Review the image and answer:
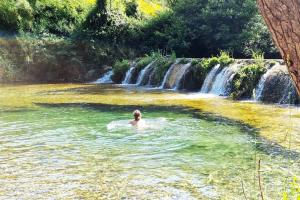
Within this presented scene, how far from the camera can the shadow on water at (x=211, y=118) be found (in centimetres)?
877

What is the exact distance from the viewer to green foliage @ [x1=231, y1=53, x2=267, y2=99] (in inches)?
725

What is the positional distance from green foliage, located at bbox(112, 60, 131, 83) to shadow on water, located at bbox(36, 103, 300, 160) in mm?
12508

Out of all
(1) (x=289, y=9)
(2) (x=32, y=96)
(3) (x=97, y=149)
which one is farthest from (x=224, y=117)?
(1) (x=289, y=9)

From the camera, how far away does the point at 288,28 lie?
185 cm

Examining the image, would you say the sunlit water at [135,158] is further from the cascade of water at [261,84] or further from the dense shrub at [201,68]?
the dense shrub at [201,68]

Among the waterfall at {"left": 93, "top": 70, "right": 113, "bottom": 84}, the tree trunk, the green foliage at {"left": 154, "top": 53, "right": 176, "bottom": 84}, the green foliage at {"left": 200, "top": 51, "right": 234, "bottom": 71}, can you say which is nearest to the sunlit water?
the tree trunk

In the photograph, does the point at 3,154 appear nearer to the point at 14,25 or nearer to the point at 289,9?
the point at 289,9

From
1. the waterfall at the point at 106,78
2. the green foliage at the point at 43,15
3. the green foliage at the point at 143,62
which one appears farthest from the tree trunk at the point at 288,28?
the green foliage at the point at 43,15

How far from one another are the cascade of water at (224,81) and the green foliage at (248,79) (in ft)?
1.85

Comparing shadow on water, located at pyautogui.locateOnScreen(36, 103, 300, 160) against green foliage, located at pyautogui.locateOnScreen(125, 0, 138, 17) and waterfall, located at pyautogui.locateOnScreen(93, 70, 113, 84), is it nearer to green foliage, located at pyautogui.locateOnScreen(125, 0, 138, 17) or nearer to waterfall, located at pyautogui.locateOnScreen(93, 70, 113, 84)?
waterfall, located at pyautogui.locateOnScreen(93, 70, 113, 84)

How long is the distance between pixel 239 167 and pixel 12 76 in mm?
25261

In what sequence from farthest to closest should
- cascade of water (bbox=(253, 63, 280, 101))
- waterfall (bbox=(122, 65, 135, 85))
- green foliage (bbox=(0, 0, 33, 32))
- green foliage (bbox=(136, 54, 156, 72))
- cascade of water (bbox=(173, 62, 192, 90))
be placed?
1. green foliage (bbox=(0, 0, 33, 32))
2. waterfall (bbox=(122, 65, 135, 85))
3. green foliage (bbox=(136, 54, 156, 72))
4. cascade of water (bbox=(173, 62, 192, 90))
5. cascade of water (bbox=(253, 63, 280, 101))

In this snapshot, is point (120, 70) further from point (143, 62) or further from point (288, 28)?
point (288, 28)

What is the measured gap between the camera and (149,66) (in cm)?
2761
